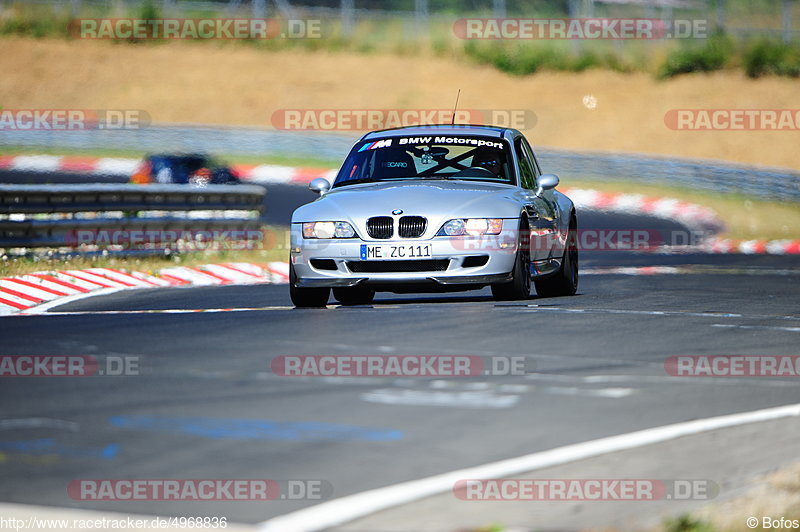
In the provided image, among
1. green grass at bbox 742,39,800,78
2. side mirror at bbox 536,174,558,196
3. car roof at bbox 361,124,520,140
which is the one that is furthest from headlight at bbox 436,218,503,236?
green grass at bbox 742,39,800,78

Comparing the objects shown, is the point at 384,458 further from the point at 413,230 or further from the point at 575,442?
the point at 413,230

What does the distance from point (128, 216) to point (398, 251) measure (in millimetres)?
7994

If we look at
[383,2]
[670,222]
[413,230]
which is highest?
[383,2]

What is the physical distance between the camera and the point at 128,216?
19562mm

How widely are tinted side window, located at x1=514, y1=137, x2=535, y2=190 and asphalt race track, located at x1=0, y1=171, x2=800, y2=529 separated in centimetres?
109

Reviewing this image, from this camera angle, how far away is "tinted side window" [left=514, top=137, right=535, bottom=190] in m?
14.0

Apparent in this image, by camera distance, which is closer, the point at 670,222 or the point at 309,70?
the point at 670,222

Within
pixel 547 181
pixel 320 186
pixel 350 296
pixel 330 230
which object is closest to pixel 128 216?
pixel 350 296

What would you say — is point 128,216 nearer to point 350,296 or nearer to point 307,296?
point 350,296

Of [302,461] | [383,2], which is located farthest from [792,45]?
[302,461]

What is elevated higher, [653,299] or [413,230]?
[413,230]

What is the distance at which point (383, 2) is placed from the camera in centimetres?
5700

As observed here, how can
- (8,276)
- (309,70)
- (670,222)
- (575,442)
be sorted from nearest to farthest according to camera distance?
(575,442)
(8,276)
(670,222)
(309,70)

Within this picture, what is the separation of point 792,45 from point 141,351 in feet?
137
